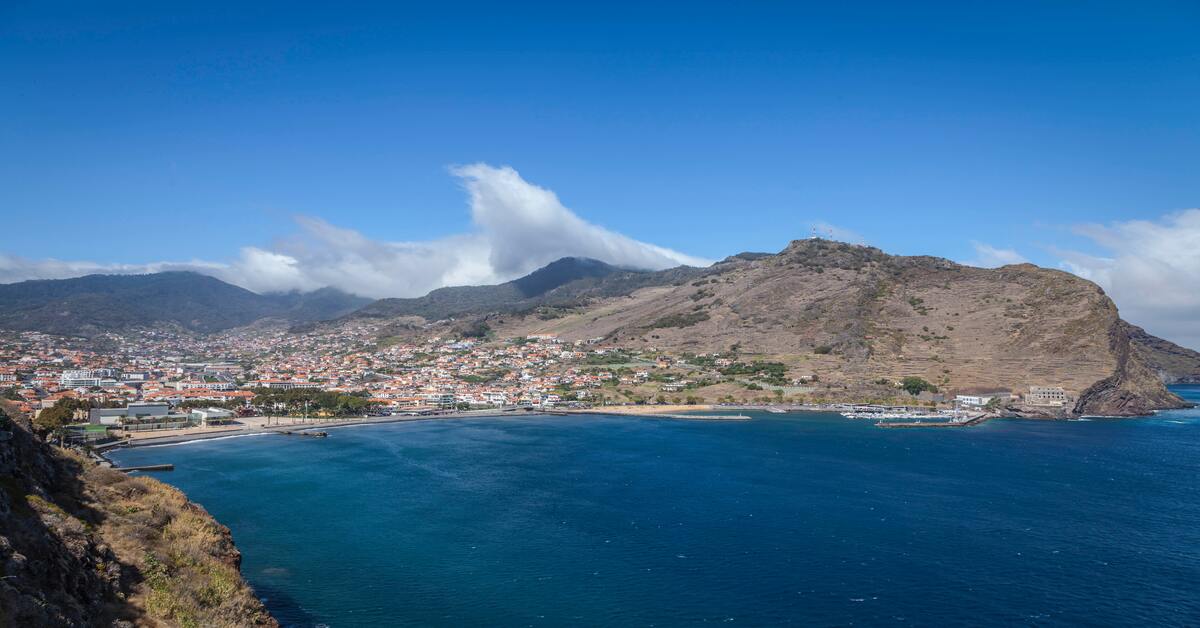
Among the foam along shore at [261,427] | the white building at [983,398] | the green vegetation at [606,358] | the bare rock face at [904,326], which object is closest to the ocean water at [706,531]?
the foam along shore at [261,427]

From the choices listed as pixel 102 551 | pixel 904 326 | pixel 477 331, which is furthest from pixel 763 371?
pixel 102 551

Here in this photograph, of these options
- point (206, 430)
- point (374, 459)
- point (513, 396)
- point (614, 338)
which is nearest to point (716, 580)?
point (374, 459)

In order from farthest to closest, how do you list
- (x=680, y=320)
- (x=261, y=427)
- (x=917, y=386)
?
(x=680, y=320) → (x=917, y=386) → (x=261, y=427)

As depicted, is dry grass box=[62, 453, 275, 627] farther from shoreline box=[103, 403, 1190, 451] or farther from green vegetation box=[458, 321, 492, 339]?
green vegetation box=[458, 321, 492, 339]

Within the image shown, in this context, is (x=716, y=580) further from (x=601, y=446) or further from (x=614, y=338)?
(x=614, y=338)

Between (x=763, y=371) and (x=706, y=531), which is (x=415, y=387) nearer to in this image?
(x=763, y=371)
